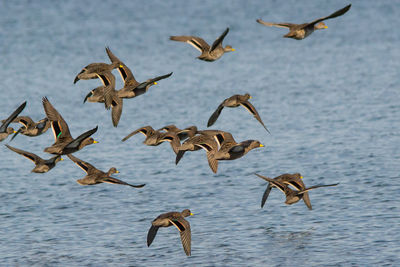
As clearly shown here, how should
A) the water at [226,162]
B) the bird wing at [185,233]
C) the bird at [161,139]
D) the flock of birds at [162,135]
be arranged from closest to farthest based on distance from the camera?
the bird wing at [185,233]
the flock of birds at [162,135]
the bird at [161,139]
the water at [226,162]

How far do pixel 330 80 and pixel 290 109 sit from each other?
25.3 ft

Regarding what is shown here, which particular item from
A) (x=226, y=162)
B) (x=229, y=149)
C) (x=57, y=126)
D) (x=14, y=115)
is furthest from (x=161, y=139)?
(x=226, y=162)

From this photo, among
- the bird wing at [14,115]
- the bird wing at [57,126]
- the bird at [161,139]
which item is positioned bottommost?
the bird at [161,139]

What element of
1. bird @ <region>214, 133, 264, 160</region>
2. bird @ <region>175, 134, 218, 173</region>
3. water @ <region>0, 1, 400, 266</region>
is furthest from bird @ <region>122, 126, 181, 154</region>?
water @ <region>0, 1, 400, 266</region>

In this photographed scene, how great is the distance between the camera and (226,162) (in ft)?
102

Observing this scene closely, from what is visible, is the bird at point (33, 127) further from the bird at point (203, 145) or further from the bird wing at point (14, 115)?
the bird at point (203, 145)

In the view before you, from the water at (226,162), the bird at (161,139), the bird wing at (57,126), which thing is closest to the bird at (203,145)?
the bird at (161,139)

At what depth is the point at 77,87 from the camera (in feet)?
151

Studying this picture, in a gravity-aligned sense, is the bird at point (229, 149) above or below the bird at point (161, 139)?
below

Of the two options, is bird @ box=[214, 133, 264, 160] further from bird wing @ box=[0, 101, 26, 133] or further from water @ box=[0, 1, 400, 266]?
bird wing @ box=[0, 101, 26, 133]

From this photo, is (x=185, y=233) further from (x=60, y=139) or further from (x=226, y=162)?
A: (x=226, y=162)

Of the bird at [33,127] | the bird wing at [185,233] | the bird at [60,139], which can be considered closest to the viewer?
the bird wing at [185,233]

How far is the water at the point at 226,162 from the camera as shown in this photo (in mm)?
22547

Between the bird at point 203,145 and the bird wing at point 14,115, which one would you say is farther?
the bird at point 203,145
